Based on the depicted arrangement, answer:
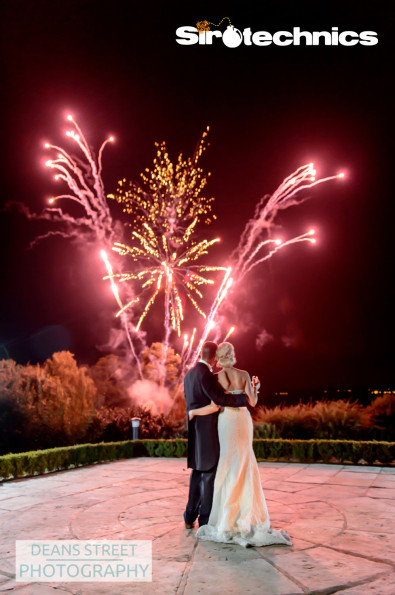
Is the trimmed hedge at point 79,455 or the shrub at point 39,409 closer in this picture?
the trimmed hedge at point 79,455

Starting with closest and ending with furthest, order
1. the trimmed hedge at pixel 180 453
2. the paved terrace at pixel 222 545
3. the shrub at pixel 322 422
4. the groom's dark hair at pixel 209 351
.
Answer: the paved terrace at pixel 222 545, the groom's dark hair at pixel 209 351, the trimmed hedge at pixel 180 453, the shrub at pixel 322 422

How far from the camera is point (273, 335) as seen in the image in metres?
47.0

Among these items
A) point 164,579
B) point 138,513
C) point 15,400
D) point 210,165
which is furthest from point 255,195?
point 164,579

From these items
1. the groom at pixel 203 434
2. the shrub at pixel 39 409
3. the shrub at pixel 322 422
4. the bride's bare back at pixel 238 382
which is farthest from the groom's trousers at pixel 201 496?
the shrub at pixel 39 409

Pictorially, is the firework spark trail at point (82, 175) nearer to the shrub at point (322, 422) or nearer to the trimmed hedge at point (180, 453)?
the trimmed hedge at point (180, 453)

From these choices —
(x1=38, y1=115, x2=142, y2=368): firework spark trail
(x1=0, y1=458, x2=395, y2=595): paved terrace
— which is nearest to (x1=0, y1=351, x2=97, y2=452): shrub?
(x1=0, y1=458, x2=395, y2=595): paved terrace

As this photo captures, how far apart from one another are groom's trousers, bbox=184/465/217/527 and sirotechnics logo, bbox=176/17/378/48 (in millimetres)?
11952

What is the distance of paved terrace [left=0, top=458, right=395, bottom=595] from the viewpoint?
12.5 feet

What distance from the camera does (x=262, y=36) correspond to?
1328 cm

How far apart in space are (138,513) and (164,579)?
7.68 ft

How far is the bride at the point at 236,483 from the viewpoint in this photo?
4.80m

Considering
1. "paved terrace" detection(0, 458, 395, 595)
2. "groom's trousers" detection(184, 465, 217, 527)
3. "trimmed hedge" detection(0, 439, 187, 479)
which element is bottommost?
"trimmed hedge" detection(0, 439, 187, 479)

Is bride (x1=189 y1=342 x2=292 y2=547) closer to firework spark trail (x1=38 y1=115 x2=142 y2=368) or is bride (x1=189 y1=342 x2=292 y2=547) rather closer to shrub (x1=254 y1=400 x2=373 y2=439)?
shrub (x1=254 y1=400 x2=373 y2=439)

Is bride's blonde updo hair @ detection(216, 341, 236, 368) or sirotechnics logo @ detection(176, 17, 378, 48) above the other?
sirotechnics logo @ detection(176, 17, 378, 48)
